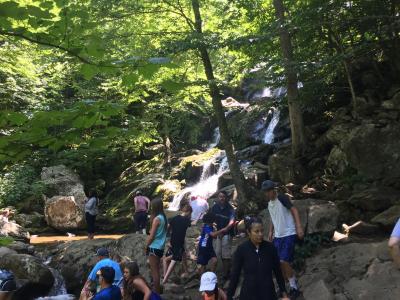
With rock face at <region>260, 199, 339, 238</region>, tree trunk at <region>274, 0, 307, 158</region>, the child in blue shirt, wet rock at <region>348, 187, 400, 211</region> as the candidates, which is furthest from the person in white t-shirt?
tree trunk at <region>274, 0, 307, 158</region>

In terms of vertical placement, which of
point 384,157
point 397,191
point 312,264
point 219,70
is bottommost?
point 312,264

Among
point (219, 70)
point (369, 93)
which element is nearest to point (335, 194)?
point (369, 93)

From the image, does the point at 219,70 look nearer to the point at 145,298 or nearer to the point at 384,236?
the point at 384,236

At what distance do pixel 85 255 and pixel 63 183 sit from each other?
11628mm

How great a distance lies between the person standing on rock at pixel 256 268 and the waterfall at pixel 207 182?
12.7 m

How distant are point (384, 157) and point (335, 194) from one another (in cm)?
161

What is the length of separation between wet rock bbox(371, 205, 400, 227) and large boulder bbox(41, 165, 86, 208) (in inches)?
593

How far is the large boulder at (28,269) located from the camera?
35.7 feet

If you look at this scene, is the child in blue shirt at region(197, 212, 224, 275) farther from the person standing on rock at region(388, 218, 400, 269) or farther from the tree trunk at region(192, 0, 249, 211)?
the person standing on rock at region(388, 218, 400, 269)

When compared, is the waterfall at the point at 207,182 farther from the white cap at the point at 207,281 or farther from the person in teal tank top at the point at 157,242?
the white cap at the point at 207,281

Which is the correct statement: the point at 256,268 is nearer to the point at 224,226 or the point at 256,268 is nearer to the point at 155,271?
the point at 155,271

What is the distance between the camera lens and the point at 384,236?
340 inches

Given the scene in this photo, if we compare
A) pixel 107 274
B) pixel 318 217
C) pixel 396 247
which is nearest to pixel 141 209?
pixel 318 217

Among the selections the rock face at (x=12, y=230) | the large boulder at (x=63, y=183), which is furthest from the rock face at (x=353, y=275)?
the large boulder at (x=63, y=183)
